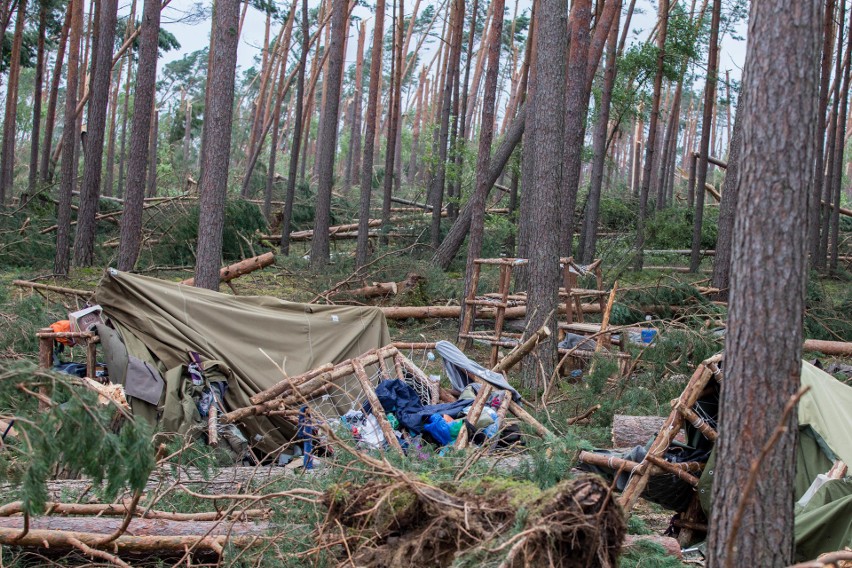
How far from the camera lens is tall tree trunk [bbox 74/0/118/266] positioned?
1399 centimetres

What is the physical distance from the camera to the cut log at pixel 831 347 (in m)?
10.9

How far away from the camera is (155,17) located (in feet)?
40.9

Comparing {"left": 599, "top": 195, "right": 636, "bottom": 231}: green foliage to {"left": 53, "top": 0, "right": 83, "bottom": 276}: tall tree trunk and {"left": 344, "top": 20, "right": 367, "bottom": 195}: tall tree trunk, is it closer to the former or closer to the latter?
{"left": 344, "top": 20, "right": 367, "bottom": 195}: tall tree trunk

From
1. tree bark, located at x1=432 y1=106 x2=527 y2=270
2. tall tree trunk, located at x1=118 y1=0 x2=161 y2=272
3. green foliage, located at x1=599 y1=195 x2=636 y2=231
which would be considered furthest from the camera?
green foliage, located at x1=599 y1=195 x2=636 y2=231

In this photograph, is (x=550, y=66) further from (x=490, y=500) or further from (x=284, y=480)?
(x=490, y=500)

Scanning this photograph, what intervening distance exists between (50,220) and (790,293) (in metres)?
15.5

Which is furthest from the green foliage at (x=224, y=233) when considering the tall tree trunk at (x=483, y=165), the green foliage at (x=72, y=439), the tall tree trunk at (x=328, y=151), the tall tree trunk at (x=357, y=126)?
the tall tree trunk at (x=357, y=126)

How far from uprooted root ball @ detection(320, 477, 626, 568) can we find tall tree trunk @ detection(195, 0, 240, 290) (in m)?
6.91

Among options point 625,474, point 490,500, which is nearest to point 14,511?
point 490,500

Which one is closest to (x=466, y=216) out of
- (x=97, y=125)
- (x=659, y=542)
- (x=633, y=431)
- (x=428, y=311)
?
(x=428, y=311)

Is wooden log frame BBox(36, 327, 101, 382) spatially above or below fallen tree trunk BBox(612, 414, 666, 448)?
above

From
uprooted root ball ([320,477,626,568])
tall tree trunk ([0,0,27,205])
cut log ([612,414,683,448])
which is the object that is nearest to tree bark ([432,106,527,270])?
cut log ([612,414,683,448])

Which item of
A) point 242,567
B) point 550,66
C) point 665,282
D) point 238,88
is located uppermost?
point 238,88

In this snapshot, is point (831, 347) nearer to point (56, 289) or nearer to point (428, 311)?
point (428, 311)
